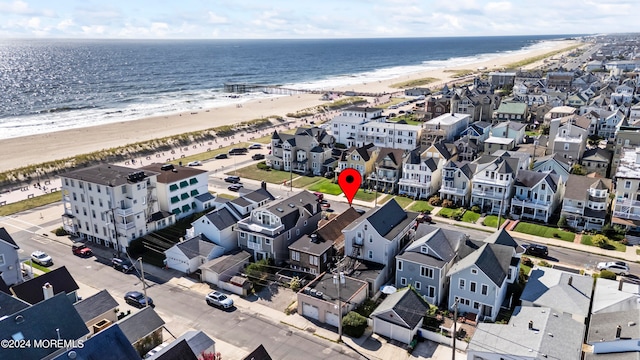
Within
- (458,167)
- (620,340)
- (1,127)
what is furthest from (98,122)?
(620,340)

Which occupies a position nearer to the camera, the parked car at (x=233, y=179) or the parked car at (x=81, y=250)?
the parked car at (x=81, y=250)

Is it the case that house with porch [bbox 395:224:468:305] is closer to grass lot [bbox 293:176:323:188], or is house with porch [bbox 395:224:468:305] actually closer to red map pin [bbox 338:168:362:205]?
red map pin [bbox 338:168:362:205]

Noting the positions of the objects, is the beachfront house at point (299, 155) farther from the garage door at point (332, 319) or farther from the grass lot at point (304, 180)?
the garage door at point (332, 319)

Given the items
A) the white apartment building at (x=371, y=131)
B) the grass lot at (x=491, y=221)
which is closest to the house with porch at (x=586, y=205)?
the grass lot at (x=491, y=221)

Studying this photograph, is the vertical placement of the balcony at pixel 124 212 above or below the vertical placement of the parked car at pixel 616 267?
above

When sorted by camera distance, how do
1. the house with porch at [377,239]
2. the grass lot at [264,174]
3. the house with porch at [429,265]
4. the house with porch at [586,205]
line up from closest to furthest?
the house with porch at [429,265] < the house with porch at [377,239] < the house with porch at [586,205] < the grass lot at [264,174]

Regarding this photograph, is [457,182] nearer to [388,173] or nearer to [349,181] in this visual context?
[388,173]

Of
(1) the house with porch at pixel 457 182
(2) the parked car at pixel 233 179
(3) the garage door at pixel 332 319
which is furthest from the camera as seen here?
(2) the parked car at pixel 233 179

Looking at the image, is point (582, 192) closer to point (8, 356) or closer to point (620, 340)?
point (620, 340)

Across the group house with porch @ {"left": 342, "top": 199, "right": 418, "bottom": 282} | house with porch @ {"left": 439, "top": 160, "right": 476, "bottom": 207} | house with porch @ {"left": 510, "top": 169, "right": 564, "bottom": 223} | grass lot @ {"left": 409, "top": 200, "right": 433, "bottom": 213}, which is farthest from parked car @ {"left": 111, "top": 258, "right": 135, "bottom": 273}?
house with porch @ {"left": 510, "top": 169, "right": 564, "bottom": 223}
